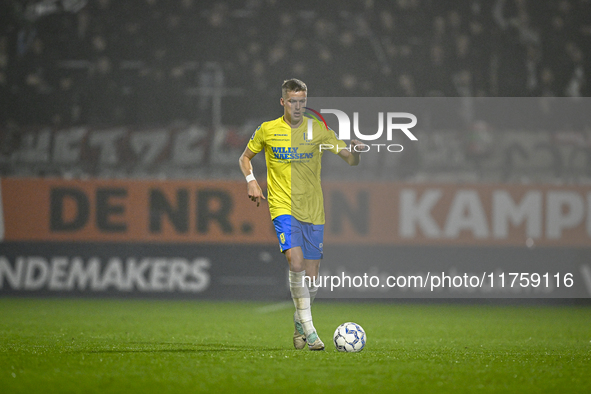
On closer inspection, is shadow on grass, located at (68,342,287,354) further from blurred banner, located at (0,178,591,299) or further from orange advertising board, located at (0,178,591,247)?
orange advertising board, located at (0,178,591,247)

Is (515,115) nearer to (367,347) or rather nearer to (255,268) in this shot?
(255,268)

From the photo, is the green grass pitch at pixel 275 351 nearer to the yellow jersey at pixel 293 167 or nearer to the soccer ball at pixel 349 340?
the soccer ball at pixel 349 340

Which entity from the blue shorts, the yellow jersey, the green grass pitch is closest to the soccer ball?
the green grass pitch

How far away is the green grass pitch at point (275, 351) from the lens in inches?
178

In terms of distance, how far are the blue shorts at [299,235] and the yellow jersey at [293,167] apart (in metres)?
0.04

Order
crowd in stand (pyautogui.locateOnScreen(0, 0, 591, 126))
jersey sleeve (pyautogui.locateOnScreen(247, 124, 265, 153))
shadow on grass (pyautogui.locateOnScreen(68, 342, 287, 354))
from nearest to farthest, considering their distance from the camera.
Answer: shadow on grass (pyautogui.locateOnScreen(68, 342, 287, 354)) < jersey sleeve (pyautogui.locateOnScreen(247, 124, 265, 153)) < crowd in stand (pyautogui.locateOnScreen(0, 0, 591, 126))

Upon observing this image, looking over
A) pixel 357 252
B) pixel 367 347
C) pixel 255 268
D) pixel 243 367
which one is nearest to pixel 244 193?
pixel 255 268

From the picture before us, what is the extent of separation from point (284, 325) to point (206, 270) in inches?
137

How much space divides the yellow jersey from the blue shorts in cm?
4

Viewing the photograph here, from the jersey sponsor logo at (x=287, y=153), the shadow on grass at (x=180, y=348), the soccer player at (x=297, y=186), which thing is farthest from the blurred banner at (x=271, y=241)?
the jersey sponsor logo at (x=287, y=153)

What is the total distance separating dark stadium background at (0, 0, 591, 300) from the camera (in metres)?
11.7

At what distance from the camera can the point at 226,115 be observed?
42.0ft

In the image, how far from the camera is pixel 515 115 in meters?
12.1

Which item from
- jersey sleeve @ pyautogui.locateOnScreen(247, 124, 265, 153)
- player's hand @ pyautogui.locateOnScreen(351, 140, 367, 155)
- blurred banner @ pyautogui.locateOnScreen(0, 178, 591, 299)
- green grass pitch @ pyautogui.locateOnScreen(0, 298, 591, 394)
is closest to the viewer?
green grass pitch @ pyautogui.locateOnScreen(0, 298, 591, 394)
